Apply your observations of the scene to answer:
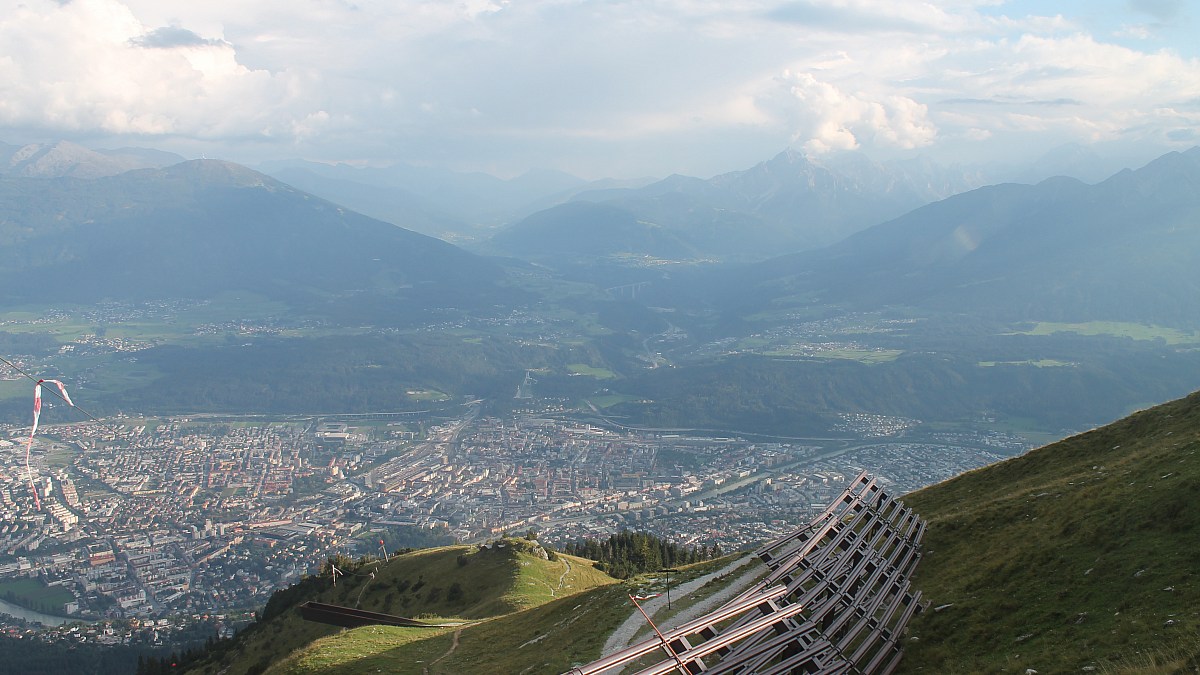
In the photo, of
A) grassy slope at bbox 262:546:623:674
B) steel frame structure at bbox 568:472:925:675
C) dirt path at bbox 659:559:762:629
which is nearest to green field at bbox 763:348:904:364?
grassy slope at bbox 262:546:623:674

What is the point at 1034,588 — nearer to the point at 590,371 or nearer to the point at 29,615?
the point at 29,615

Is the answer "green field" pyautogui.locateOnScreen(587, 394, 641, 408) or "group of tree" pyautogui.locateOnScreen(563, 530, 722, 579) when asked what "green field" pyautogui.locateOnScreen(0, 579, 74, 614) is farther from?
"green field" pyautogui.locateOnScreen(587, 394, 641, 408)

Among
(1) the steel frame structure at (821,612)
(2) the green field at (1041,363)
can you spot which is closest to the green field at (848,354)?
(2) the green field at (1041,363)

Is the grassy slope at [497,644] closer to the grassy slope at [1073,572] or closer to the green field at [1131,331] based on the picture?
the grassy slope at [1073,572]

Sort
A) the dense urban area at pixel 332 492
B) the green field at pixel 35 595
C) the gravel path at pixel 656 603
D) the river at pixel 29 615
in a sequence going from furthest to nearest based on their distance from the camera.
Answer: the dense urban area at pixel 332 492 → the green field at pixel 35 595 → the river at pixel 29 615 → the gravel path at pixel 656 603

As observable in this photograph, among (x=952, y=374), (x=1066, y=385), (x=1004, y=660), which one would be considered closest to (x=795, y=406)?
(x=952, y=374)

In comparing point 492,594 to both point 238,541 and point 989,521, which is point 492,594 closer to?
point 989,521
